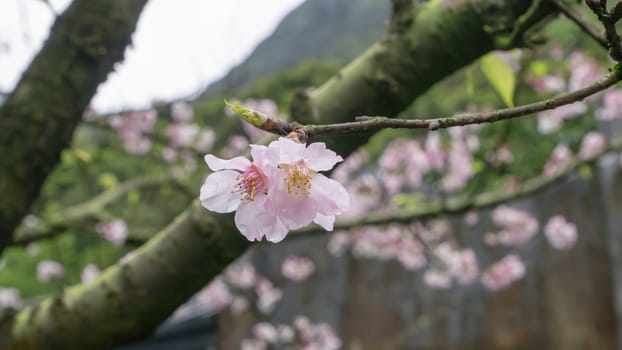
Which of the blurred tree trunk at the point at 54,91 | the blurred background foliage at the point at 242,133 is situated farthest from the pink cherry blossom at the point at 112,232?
the blurred tree trunk at the point at 54,91

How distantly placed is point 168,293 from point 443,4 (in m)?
0.60

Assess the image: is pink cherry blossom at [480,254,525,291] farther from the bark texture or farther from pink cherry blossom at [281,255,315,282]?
the bark texture

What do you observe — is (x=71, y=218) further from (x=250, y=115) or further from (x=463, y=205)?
(x=250, y=115)

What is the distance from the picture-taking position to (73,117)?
3.64 feet

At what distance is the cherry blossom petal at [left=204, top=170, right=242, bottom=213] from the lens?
0.45m

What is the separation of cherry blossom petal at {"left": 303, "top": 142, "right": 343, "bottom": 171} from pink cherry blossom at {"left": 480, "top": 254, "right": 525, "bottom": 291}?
3052 millimetres

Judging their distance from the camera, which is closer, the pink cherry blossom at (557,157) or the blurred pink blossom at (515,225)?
the pink cherry blossom at (557,157)

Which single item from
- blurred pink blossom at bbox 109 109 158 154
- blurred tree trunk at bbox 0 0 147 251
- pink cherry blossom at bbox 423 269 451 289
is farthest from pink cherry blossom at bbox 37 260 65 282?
blurred tree trunk at bbox 0 0 147 251

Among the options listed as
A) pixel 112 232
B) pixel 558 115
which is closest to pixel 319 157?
pixel 112 232

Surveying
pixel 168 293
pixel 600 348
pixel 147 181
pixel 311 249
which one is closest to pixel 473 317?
pixel 600 348

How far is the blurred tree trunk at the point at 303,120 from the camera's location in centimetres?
83

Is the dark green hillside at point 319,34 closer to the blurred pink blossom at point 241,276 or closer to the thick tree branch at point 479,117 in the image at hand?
the blurred pink blossom at point 241,276

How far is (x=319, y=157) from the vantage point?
1.33ft

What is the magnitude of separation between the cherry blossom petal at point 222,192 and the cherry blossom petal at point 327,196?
6 cm
